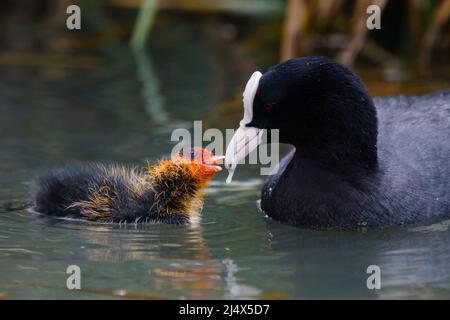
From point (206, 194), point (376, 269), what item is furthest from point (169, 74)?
point (376, 269)

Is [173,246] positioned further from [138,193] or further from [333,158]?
[333,158]

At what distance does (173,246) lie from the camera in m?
5.49

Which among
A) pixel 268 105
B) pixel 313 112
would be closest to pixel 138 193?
pixel 268 105

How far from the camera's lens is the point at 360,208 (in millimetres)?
5762

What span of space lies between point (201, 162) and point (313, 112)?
0.68m

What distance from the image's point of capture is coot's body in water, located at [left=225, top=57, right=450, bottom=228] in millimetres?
5668

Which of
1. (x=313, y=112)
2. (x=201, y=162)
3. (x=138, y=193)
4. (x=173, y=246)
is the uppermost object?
(x=313, y=112)

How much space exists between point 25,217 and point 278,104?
154cm

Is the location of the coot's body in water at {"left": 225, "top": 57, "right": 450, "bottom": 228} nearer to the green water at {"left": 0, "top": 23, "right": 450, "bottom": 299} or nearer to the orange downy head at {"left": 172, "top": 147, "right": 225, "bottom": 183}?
the green water at {"left": 0, "top": 23, "right": 450, "bottom": 299}

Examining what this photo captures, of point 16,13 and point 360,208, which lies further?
point 16,13

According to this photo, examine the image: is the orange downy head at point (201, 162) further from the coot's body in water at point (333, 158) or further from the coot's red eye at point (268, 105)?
the coot's red eye at point (268, 105)

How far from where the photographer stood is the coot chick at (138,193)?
5.89 m

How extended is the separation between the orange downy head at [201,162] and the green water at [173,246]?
0.86 ft
